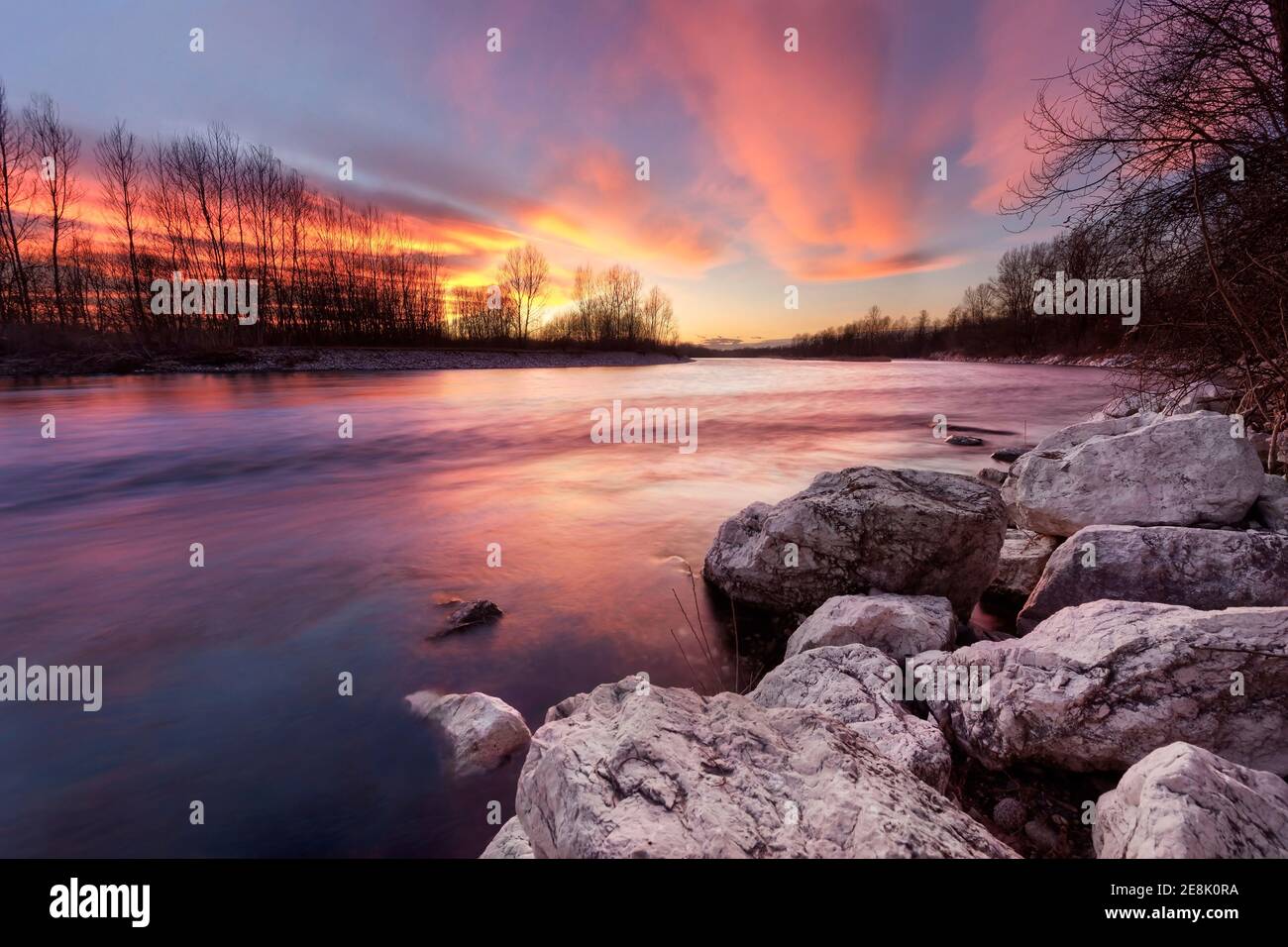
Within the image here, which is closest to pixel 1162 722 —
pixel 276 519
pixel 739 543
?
pixel 739 543

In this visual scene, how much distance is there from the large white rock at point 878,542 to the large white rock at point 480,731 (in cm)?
251

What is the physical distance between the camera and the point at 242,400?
77.3 ft

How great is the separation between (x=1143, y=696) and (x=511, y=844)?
113 inches

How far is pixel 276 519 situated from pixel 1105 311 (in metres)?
13.1

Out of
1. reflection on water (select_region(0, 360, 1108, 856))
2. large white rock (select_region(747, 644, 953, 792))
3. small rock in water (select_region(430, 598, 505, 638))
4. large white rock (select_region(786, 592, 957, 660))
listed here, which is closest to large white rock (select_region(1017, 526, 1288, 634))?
large white rock (select_region(786, 592, 957, 660))

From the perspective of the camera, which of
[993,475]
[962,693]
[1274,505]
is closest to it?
[962,693]

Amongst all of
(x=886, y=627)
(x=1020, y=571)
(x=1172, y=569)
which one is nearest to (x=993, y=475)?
(x=1020, y=571)

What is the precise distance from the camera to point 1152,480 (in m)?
4.54

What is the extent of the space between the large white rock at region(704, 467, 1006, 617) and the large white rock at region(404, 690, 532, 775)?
8.24 ft

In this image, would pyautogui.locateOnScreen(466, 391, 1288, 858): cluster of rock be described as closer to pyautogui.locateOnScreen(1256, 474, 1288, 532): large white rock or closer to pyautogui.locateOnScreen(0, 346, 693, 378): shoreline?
pyautogui.locateOnScreen(1256, 474, 1288, 532): large white rock

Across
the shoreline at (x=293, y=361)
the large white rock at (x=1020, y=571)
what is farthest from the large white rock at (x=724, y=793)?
the shoreline at (x=293, y=361)

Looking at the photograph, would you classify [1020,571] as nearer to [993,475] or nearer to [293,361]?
[993,475]

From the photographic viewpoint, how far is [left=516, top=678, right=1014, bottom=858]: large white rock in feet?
4.64
